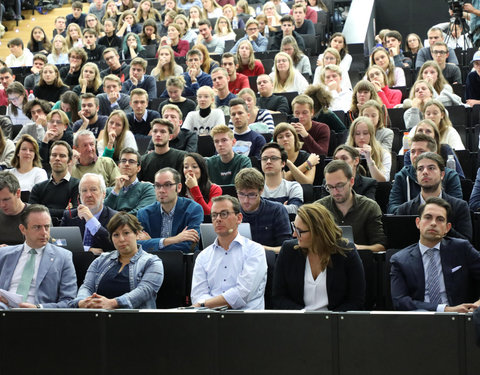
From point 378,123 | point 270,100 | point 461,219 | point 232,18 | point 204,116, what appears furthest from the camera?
point 232,18

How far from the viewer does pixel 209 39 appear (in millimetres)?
11172

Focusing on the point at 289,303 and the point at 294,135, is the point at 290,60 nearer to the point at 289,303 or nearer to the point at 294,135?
the point at 294,135

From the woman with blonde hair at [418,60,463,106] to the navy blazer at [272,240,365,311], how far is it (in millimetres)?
3815

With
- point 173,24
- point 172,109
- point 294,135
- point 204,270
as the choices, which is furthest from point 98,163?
point 173,24

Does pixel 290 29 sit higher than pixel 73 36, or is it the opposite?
pixel 73 36

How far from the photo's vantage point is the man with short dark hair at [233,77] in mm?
8977

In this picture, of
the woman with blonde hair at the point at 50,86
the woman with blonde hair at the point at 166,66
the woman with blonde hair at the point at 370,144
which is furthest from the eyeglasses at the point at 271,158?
the woman with blonde hair at the point at 50,86

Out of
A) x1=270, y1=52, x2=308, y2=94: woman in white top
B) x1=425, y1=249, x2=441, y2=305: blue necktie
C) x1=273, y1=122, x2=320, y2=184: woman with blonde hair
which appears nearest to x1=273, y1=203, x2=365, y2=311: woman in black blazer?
x1=425, y1=249, x2=441, y2=305: blue necktie

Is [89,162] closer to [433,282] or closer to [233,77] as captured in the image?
[233,77]

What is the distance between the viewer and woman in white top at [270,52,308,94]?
8805 mm

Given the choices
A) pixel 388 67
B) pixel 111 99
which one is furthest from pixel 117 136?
pixel 388 67

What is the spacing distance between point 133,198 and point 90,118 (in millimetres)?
2262

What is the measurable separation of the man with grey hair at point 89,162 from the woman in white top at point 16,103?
8.23ft

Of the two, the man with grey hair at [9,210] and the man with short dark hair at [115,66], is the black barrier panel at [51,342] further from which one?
the man with short dark hair at [115,66]
